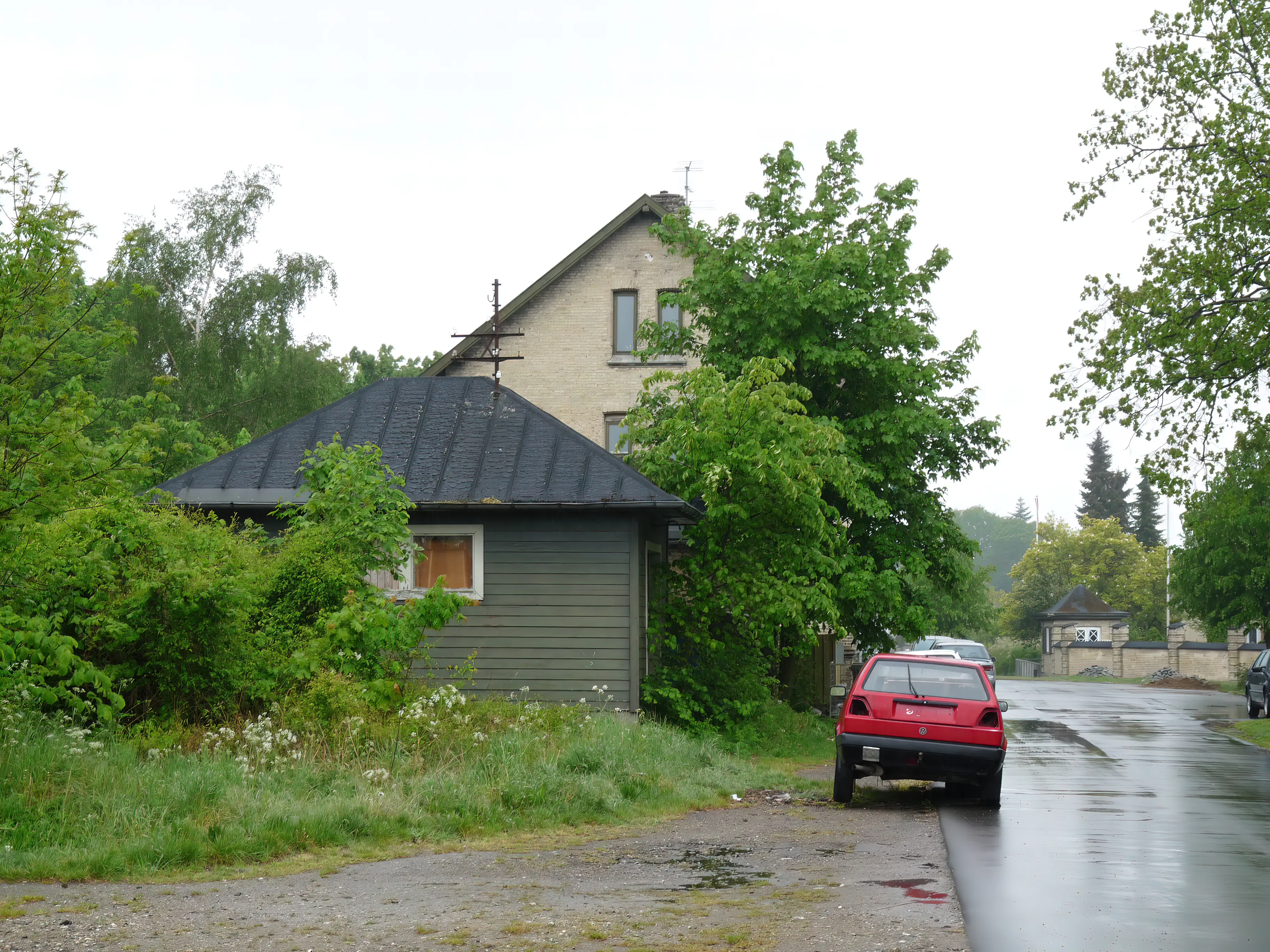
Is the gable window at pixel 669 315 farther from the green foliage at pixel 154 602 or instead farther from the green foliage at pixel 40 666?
the green foliage at pixel 40 666

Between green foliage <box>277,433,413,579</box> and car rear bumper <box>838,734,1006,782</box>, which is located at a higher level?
green foliage <box>277,433,413,579</box>

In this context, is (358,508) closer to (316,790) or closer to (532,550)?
(532,550)

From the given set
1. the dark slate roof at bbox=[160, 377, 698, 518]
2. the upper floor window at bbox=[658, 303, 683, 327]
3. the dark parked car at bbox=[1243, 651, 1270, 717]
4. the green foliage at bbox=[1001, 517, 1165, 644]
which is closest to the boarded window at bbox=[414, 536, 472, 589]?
Result: the dark slate roof at bbox=[160, 377, 698, 518]

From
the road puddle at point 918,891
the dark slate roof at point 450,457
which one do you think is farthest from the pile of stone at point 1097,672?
the road puddle at point 918,891

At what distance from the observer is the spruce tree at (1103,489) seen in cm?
12419

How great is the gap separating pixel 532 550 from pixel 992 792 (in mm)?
7343

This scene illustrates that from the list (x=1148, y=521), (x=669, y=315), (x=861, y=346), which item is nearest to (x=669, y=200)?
(x=669, y=315)

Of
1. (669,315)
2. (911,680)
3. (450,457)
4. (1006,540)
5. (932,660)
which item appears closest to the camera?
(911,680)

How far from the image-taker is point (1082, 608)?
86.2 metres

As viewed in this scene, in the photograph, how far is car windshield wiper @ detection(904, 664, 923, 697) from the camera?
14.0m

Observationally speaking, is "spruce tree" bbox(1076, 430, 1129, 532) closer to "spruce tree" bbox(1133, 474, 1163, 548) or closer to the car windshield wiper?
"spruce tree" bbox(1133, 474, 1163, 548)

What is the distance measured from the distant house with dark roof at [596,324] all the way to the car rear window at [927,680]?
63.5ft

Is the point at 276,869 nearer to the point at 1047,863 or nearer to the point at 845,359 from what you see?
the point at 1047,863

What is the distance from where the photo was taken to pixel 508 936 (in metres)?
6.98
